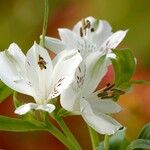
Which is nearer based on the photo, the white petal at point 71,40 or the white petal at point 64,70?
the white petal at point 64,70

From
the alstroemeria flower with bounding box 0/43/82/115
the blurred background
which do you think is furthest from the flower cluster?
the blurred background

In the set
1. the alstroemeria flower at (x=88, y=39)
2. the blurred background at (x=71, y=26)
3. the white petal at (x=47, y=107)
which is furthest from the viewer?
the blurred background at (x=71, y=26)

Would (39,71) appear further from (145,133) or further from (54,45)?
(145,133)

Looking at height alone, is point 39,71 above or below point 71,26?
below

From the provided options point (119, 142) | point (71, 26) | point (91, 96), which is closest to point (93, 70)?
point (91, 96)

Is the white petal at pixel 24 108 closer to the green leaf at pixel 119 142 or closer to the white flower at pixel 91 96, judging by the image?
the white flower at pixel 91 96

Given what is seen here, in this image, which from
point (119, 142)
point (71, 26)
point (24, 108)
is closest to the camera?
point (24, 108)

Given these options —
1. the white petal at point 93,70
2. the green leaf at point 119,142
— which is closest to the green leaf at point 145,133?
the green leaf at point 119,142
